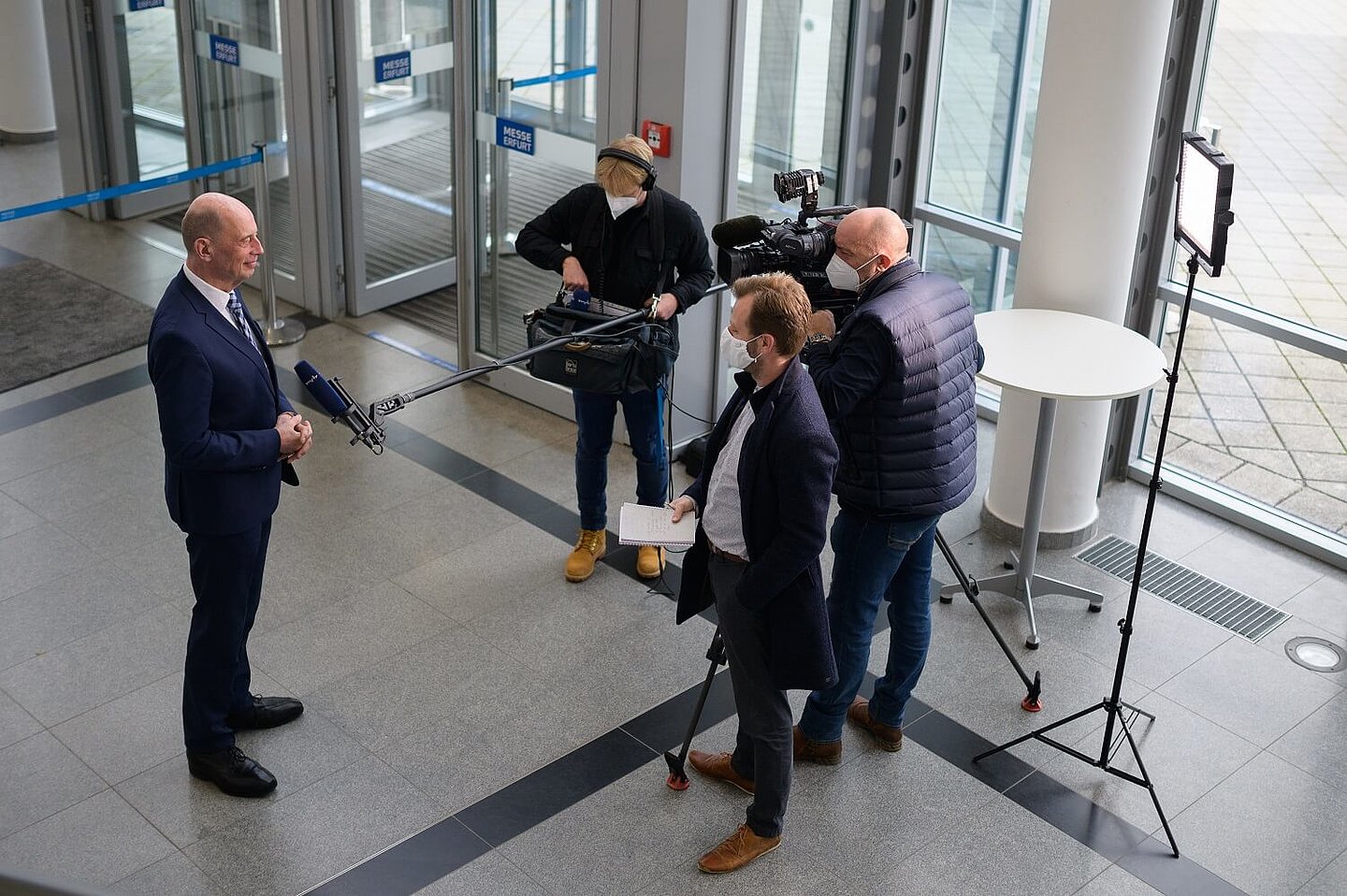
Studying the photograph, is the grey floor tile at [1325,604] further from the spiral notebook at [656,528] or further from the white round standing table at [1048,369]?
the spiral notebook at [656,528]

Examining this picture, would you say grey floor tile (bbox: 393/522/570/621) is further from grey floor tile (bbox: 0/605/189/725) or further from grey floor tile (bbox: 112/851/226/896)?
grey floor tile (bbox: 112/851/226/896)

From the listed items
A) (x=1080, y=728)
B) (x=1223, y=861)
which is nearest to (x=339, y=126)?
(x=1080, y=728)

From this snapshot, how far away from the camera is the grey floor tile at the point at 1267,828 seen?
4.18 meters

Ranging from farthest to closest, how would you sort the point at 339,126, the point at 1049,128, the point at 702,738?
the point at 339,126 < the point at 1049,128 < the point at 702,738

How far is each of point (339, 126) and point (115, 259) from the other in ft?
6.33

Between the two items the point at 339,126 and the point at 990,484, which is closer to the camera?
the point at 990,484

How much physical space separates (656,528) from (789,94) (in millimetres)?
3060

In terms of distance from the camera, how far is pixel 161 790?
4.32 metres

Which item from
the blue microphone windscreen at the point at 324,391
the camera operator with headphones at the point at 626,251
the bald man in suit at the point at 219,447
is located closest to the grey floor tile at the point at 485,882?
the bald man in suit at the point at 219,447

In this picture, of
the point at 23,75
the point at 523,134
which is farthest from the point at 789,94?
the point at 23,75

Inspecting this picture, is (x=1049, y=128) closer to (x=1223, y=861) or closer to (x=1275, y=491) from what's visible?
(x=1275, y=491)

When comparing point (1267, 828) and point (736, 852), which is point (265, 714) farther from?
point (1267, 828)

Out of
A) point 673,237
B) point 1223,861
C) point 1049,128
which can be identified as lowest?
point 1223,861

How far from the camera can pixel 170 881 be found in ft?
13.0
